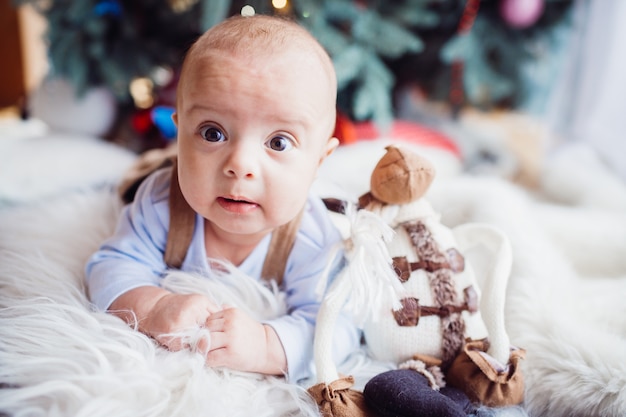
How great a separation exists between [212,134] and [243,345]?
25 centimetres

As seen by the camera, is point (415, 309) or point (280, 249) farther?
point (280, 249)

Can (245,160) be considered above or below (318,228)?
above

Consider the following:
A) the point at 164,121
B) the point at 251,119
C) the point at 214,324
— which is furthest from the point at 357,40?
the point at 214,324

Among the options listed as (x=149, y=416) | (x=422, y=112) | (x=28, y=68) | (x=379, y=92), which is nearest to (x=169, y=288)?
(x=149, y=416)

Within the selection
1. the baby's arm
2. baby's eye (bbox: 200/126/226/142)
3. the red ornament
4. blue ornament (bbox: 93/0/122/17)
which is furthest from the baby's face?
the red ornament

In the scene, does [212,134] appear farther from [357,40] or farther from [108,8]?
[108,8]

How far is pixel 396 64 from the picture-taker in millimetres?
1823

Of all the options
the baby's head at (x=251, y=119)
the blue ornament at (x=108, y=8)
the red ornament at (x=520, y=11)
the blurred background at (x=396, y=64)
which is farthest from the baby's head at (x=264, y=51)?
the red ornament at (x=520, y=11)

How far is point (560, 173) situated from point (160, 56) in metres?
1.21

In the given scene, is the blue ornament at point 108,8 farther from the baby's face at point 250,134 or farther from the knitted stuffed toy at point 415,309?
the knitted stuffed toy at point 415,309

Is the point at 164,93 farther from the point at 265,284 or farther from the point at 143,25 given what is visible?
the point at 265,284

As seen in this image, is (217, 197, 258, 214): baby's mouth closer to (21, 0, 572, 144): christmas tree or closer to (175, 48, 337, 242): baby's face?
(175, 48, 337, 242): baby's face

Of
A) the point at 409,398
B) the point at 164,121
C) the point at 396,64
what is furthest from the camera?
the point at 396,64

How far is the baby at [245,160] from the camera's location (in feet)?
2.00
